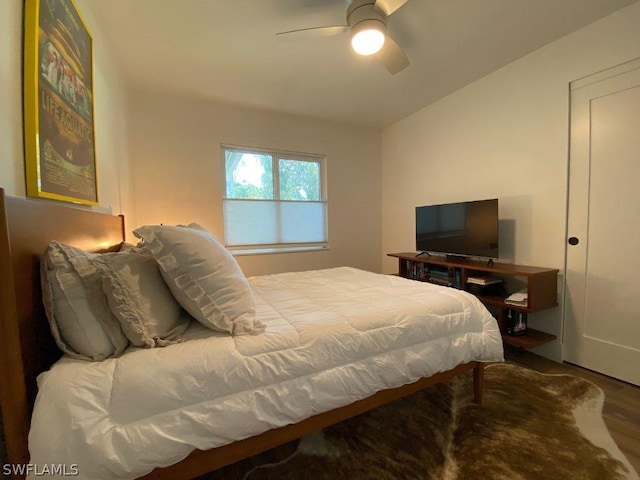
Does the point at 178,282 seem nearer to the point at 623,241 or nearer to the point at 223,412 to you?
the point at 223,412

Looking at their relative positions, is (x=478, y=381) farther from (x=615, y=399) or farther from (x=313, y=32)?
(x=313, y=32)

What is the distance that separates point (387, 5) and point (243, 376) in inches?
78.7

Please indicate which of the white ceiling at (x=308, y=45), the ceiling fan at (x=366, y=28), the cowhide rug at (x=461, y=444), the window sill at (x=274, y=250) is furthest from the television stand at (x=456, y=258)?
the ceiling fan at (x=366, y=28)

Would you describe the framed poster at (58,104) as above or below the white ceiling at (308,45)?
below

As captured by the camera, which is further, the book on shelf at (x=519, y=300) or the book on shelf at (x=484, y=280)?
the book on shelf at (x=484, y=280)

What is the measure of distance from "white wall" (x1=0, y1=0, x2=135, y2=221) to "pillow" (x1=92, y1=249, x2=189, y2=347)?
0.42 meters

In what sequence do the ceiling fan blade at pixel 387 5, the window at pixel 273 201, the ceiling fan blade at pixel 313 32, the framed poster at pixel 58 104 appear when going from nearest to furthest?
1. the framed poster at pixel 58 104
2. the ceiling fan blade at pixel 387 5
3. the ceiling fan blade at pixel 313 32
4. the window at pixel 273 201

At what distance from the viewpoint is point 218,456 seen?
3.14 ft

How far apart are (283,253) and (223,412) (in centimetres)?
264

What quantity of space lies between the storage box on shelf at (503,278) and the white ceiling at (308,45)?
180 centimetres

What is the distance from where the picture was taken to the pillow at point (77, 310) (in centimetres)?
89

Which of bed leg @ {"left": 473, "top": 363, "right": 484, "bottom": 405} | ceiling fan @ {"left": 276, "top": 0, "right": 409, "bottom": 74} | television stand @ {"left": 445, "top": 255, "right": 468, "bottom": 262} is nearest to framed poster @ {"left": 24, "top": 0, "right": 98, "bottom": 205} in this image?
ceiling fan @ {"left": 276, "top": 0, "right": 409, "bottom": 74}

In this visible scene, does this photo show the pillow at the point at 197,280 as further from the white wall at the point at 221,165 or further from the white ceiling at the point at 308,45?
the white wall at the point at 221,165

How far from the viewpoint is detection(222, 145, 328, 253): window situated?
3301 mm
